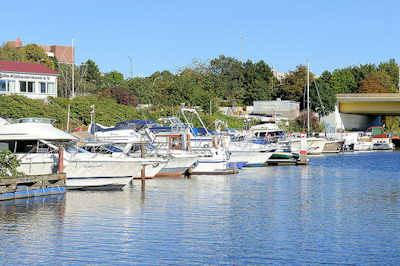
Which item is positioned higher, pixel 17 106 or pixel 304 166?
pixel 17 106

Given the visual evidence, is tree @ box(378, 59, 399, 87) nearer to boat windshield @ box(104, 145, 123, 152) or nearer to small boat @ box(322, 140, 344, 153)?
small boat @ box(322, 140, 344, 153)

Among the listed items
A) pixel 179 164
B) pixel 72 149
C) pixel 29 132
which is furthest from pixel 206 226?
pixel 179 164

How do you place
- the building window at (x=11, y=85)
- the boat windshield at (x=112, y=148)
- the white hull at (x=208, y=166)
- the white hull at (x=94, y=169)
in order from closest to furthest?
the white hull at (x=94, y=169), the boat windshield at (x=112, y=148), the white hull at (x=208, y=166), the building window at (x=11, y=85)

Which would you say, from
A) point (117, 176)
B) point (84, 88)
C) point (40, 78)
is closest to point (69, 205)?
point (117, 176)

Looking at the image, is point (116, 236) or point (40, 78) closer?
point (116, 236)

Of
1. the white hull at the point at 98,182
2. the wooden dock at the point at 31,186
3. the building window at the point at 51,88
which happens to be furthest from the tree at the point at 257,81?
the wooden dock at the point at 31,186

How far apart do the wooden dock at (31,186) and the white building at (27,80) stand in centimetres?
4082

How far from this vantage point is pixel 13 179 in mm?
31094

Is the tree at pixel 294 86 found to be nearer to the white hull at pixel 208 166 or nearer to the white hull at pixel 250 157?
the white hull at pixel 250 157

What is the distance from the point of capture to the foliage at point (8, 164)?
31.8 metres

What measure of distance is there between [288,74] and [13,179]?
101 m

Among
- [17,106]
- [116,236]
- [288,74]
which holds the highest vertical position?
[288,74]

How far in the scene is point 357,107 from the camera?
111 metres

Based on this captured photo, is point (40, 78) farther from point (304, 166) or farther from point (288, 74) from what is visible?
point (288, 74)
